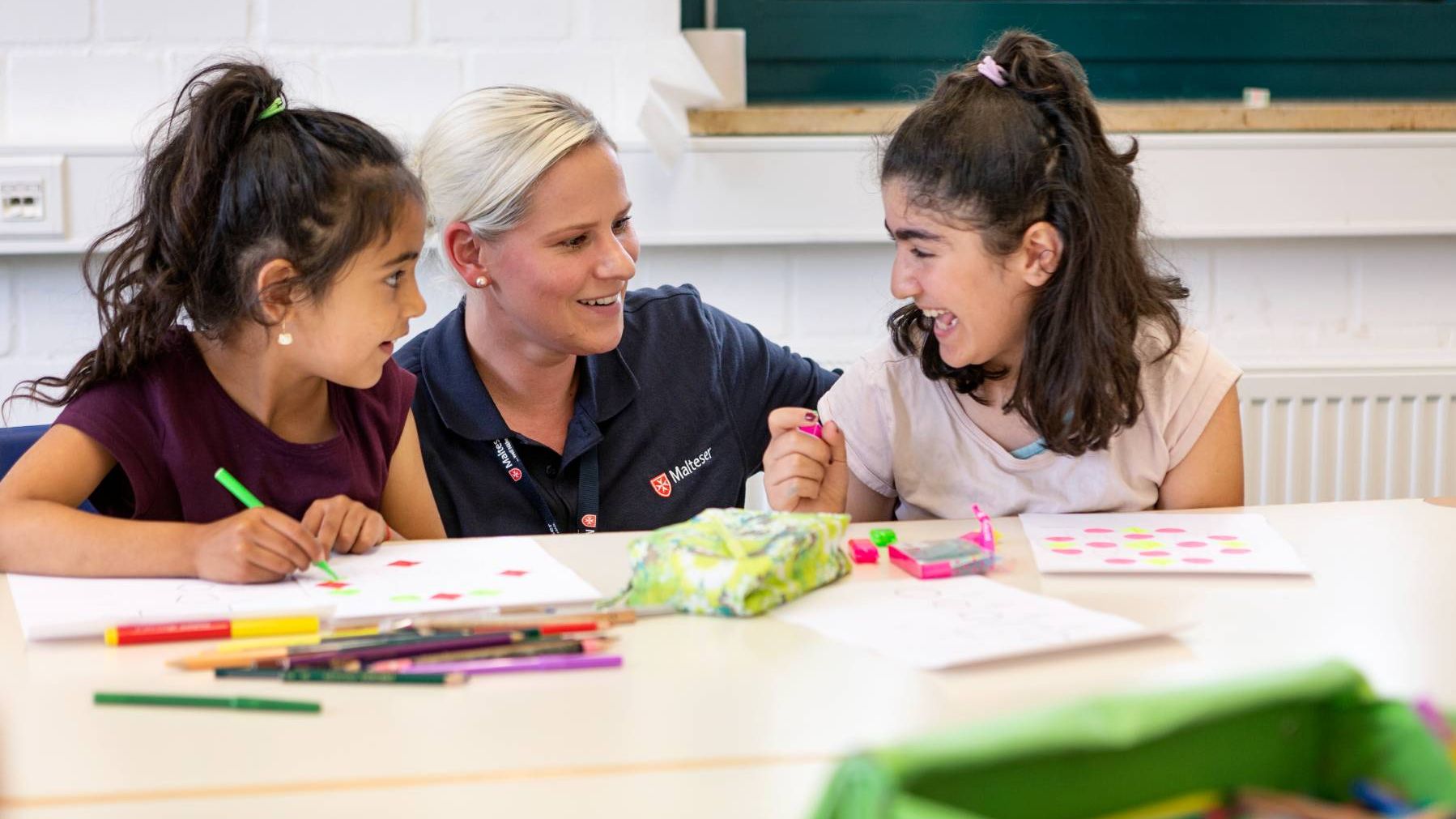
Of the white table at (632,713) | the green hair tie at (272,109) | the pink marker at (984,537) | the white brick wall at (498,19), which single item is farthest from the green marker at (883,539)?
the white brick wall at (498,19)

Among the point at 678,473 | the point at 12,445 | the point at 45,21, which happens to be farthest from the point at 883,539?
the point at 45,21

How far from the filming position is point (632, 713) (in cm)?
79

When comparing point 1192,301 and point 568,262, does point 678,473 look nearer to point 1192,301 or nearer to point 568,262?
point 568,262

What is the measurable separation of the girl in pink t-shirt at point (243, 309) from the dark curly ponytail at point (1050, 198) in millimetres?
539

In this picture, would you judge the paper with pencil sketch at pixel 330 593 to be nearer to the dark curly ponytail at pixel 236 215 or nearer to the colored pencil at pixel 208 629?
the colored pencil at pixel 208 629

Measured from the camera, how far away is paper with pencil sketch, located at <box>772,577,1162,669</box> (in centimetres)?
89

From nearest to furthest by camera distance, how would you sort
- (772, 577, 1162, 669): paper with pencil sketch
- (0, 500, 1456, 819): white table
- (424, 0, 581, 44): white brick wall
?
(0, 500, 1456, 819): white table, (772, 577, 1162, 669): paper with pencil sketch, (424, 0, 581, 44): white brick wall

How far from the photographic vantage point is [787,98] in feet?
7.55

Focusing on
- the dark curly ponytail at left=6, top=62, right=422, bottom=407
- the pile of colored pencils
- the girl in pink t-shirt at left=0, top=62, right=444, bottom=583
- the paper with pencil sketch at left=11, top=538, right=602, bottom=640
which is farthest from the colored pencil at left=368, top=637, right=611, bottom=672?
the dark curly ponytail at left=6, top=62, right=422, bottom=407

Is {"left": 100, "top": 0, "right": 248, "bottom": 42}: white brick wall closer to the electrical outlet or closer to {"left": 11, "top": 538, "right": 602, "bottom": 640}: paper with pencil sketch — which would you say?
the electrical outlet

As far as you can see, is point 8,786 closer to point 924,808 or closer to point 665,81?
point 924,808

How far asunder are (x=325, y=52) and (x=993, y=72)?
1008mm

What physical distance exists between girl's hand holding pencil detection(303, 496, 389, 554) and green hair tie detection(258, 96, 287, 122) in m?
0.41

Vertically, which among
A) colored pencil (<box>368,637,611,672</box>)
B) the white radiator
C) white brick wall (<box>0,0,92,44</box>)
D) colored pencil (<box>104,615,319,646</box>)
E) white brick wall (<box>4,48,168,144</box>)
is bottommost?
the white radiator
